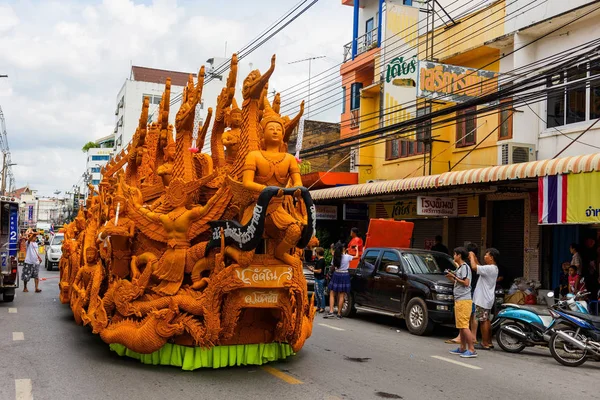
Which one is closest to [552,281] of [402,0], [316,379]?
[316,379]

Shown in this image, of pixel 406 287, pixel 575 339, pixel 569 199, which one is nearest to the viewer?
pixel 575 339

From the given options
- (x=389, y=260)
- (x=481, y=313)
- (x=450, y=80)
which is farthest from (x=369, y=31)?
(x=481, y=313)

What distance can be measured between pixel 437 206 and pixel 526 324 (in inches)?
293

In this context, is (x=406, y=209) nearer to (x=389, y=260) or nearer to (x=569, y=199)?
(x=389, y=260)

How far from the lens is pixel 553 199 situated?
12148mm

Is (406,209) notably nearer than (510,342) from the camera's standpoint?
No

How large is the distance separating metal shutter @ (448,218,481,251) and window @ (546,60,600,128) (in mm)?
3726

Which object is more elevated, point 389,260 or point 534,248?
point 534,248

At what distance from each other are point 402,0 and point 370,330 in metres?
15.6

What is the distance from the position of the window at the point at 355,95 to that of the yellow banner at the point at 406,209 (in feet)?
16.1

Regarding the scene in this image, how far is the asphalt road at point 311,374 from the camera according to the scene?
6766 mm

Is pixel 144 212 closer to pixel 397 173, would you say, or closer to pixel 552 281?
pixel 552 281

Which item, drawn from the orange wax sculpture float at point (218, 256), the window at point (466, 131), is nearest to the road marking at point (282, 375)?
the orange wax sculpture float at point (218, 256)

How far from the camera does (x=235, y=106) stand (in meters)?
9.13
